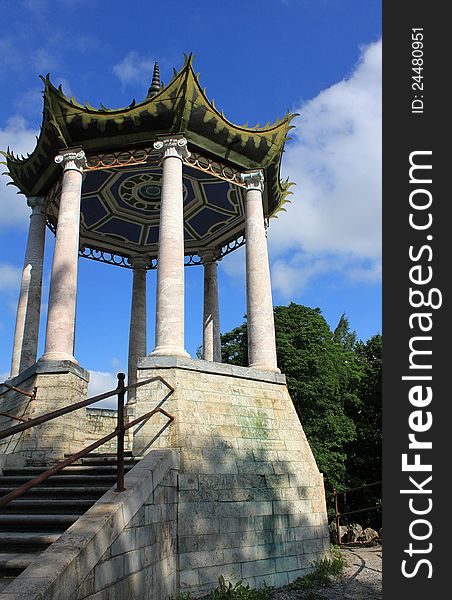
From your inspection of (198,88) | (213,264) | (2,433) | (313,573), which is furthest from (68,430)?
(213,264)

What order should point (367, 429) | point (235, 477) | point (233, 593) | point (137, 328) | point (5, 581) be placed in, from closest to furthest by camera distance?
point (5, 581)
point (233, 593)
point (235, 477)
point (137, 328)
point (367, 429)

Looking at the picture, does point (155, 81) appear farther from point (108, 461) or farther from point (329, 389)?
point (329, 389)

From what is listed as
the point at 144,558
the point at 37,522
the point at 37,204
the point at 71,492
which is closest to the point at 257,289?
the point at 71,492

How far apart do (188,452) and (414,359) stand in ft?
15.1

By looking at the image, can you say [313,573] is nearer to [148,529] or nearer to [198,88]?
[148,529]

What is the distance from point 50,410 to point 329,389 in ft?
60.6

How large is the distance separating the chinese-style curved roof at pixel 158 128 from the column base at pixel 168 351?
5.54m

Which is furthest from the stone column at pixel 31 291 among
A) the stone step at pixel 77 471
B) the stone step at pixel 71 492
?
the stone step at pixel 71 492

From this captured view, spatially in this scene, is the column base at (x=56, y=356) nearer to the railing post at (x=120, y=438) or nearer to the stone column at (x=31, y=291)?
the stone column at (x=31, y=291)

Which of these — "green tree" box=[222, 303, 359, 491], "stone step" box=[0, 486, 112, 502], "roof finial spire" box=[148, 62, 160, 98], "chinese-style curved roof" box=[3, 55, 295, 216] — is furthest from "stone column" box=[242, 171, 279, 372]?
"green tree" box=[222, 303, 359, 491]

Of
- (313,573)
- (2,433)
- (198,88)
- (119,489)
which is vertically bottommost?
(313,573)

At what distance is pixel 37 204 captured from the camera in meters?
15.1

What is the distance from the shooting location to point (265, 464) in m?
9.75

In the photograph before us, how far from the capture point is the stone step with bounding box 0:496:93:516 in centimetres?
616
